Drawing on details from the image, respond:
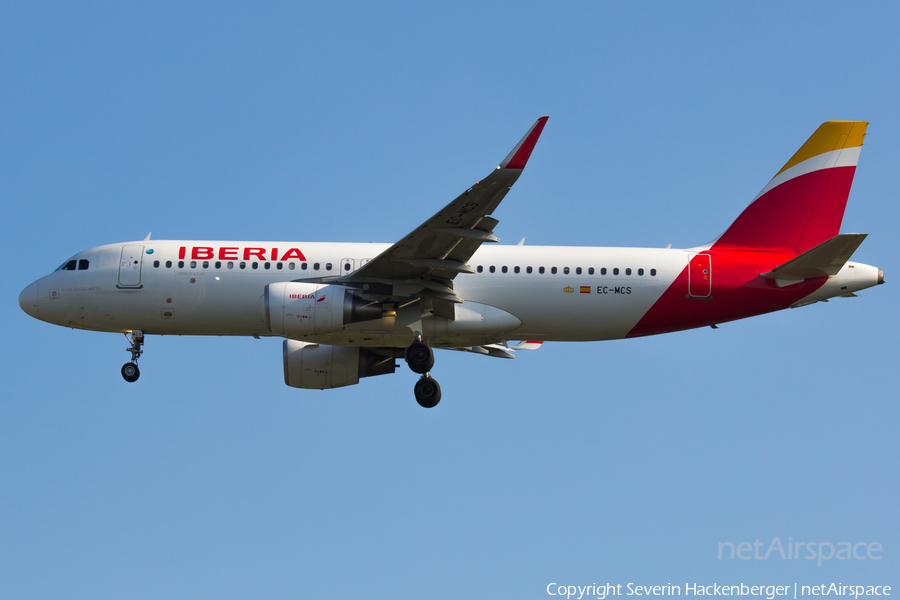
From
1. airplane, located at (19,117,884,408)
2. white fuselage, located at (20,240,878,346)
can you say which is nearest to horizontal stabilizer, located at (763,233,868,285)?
airplane, located at (19,117,884,408)

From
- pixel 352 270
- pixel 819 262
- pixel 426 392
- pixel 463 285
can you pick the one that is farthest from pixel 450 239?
pixel 819 262

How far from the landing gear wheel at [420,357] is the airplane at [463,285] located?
0.10ft

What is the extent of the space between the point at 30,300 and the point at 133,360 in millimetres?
3543

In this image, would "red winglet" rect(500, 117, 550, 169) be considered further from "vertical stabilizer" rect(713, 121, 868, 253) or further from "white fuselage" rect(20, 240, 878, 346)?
"vertical stabilizer" rect(713, 121, 868, 253)

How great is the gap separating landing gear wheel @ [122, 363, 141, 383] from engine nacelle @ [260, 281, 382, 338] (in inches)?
229

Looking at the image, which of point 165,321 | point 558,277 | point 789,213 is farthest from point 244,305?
point 789,213

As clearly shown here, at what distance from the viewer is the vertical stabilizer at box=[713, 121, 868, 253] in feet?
87.1

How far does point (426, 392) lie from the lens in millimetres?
26750

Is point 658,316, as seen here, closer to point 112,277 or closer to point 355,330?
point 355,330

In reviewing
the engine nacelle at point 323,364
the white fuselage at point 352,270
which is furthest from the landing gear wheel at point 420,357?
the engine nacelle at point 323,364

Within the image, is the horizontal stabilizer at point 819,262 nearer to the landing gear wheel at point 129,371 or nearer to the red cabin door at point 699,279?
the red cabin door at point 699,279

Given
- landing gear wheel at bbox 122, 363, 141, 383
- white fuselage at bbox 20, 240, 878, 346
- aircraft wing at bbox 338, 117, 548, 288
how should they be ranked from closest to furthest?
aircraft wing at bbox 338, 117, 548, 288 < white fuselage at bbox 20, 240, 878, 346 < landing gear wheel at bbox 122, 363, 141, 383

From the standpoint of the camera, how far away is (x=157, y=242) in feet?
87.4

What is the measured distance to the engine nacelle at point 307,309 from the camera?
23.7 meters
